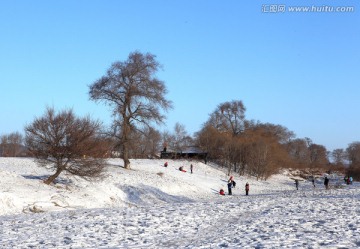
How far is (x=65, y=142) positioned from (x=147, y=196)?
7.95m

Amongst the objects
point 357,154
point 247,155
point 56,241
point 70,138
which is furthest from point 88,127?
point 357,154

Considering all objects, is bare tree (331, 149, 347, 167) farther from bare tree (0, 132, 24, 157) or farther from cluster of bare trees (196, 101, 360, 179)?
bare tree (0, 132, 24, 157)

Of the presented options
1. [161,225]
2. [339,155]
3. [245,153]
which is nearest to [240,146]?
[245,153]

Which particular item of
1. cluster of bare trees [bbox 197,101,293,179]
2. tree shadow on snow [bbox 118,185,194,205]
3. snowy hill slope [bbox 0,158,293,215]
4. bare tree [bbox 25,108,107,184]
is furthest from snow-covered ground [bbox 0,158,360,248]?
cluster of bare trees [bbox 197,101,293,179]

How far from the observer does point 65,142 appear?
24.9 m

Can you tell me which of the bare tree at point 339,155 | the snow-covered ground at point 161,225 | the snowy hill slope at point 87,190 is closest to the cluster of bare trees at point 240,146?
the snowy hill slope at point 87,190

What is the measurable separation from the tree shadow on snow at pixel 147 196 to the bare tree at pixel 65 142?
14.1 feet

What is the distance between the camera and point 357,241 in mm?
9422

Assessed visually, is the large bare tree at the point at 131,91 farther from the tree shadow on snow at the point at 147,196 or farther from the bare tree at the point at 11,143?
the bare tree at the point at 11,143

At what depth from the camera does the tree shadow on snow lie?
28.7m

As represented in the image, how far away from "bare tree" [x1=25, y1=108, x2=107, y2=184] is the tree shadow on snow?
4303 millimetres

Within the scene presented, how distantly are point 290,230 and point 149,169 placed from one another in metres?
34.4

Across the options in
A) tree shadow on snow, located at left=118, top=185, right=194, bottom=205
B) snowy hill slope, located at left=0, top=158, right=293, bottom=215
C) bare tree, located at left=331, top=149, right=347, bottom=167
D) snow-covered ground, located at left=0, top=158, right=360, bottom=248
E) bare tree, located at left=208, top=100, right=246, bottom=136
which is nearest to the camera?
snow-covered ground, located at left=0, top=158, right=360, bottom=248

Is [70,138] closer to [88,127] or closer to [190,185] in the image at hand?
[88,127]
